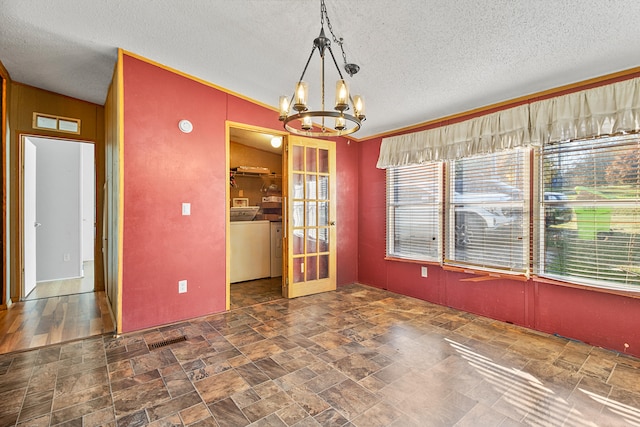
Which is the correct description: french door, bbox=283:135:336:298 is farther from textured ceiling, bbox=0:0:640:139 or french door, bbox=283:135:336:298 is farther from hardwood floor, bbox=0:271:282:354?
textured ceiling, bbox=0:0:640:139

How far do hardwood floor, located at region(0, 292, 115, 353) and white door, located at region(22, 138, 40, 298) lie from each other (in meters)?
0.51

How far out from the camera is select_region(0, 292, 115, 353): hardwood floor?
8.85ft

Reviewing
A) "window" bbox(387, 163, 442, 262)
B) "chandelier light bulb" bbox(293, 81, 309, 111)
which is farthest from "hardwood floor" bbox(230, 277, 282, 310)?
"chandelier light bulb" bbox(293, 81, 309, 111)

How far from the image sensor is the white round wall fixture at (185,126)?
126 inches

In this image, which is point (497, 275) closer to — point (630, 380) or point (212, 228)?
point (630, 380)

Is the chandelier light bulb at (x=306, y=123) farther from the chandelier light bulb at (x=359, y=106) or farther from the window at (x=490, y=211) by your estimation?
the window at (x=490, y=211)

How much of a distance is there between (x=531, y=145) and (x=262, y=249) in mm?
3917

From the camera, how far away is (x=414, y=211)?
413 cm

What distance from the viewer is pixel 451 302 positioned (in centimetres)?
369

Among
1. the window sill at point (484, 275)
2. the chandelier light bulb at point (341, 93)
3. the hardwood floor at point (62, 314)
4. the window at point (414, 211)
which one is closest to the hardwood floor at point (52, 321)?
the hardwood floor at point (62, 314)

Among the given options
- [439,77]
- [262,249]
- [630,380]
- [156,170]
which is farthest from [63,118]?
[630,380]

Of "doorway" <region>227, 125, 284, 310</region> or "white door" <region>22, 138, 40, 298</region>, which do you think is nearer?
"white door" <region>22, 138, 40, 298</region>

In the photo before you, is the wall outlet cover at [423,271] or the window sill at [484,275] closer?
the window sill at [484,275]

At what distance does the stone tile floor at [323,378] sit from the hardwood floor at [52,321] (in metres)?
0.23
